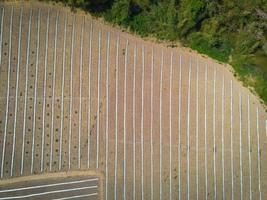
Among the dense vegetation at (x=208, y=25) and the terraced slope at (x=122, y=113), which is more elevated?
the dense vegetation at (x=208, y=25)

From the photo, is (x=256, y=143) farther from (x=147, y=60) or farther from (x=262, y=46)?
(x=147, y=60)

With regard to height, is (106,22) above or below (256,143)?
above

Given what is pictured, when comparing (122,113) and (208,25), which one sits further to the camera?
(208,25)

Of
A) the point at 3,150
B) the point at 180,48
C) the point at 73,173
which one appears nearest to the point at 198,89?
the point at 180,48

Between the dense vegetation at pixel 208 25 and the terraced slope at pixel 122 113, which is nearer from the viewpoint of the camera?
the terraced slope at pixel 122 113

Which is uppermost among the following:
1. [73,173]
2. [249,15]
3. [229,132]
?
[249,15]
